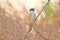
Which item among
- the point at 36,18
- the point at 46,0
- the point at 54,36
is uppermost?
the point at 46,0

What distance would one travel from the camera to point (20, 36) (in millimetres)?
2352

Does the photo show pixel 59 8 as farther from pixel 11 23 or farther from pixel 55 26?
pixel 11 23

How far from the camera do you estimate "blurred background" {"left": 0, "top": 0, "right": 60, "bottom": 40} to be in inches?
91.0

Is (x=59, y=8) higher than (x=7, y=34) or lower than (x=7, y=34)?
higher

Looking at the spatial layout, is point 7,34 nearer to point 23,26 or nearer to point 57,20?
point 23,26

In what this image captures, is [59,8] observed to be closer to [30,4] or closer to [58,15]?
[58,15]

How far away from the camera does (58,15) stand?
→ 2320 millimetres

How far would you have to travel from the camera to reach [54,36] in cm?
236

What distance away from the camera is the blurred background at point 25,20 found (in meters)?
2.31

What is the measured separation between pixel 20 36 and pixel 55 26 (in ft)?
1.00

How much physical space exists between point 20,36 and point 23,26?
0.09 metres

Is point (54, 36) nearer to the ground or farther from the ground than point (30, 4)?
nearer to the ground

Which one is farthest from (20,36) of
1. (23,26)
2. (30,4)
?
(30,4)

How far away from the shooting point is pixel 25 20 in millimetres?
2330
